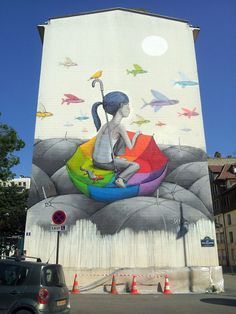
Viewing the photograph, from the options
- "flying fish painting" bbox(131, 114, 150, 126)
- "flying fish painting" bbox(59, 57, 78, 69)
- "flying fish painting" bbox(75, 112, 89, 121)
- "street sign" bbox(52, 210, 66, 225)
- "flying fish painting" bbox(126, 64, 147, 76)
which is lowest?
"street sign" bbox(52, 210, 66, 225)

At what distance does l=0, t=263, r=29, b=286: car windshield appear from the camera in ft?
27.6

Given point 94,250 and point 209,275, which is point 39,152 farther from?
point 209,275

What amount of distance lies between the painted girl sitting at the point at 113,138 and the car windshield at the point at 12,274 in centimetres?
1425

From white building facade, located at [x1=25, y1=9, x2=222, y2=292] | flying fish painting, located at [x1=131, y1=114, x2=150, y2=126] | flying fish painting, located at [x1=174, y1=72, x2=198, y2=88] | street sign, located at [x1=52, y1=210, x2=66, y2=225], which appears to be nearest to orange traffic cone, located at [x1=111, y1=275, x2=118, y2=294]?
white building facade, located at [x1=25, y1=9, x2=222, y2=292]

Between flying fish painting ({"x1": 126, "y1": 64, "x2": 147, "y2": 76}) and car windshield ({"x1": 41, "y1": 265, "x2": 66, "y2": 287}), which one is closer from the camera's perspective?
car windshield ({"x1": 41, "y1": 265, "x2": 66, "y2": 287})

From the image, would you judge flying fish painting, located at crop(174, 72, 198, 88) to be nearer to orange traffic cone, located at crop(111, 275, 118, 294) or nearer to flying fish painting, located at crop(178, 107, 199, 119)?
flying fish painting, located at crop(178, 107, 199, 119)

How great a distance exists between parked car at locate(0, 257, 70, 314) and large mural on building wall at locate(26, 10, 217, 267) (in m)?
12.7

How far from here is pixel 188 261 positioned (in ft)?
69.2

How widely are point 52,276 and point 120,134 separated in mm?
15863

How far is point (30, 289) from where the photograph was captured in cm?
827

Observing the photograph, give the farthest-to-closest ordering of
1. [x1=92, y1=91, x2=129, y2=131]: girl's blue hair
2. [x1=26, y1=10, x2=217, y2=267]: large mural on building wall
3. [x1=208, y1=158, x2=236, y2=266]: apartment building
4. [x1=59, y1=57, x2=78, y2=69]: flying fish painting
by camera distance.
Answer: [x1=208, y1=158, x2=236, y2=266]: apartment building → [x1=59, y1=57, x2=78, y2=69]: flying fish painting → [x1=92, y1=91, x2=129, y2=131]: girl's blue hair → [x1=26, y1=10, x2=217, y2=267]: large mural on building wall

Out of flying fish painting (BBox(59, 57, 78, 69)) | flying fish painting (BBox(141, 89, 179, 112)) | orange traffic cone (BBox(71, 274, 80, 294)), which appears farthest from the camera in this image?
flying fish painting (BBox(59, 57, 78, 69))

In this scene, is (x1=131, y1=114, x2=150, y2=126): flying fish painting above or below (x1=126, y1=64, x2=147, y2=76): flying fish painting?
below

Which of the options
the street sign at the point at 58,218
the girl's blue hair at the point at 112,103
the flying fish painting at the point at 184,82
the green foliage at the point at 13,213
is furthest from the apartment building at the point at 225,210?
the street sign at the point at 58,218
